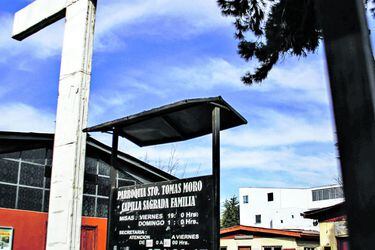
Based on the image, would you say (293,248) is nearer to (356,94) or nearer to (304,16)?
(304,16)

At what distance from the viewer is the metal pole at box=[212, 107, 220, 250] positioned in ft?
13.9

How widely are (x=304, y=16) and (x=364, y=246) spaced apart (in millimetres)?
7519

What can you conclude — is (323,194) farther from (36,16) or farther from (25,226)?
(36,16)

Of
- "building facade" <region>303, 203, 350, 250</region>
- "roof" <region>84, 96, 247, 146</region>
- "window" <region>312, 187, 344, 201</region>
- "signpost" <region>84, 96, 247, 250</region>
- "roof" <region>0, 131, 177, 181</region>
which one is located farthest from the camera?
"window" <region>312, 187, 344, 201</region>

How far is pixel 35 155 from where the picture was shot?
53.3 ft

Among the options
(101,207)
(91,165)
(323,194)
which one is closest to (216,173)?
(91,165)

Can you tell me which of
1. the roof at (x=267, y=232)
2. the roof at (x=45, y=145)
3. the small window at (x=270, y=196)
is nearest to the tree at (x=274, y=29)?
the roof at (x=45, y=145)

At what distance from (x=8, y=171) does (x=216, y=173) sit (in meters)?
12.8

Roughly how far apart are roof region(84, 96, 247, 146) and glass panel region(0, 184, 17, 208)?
35.5 ft

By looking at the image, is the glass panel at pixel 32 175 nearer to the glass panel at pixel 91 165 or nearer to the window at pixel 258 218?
the glass panel at pixel 91 165

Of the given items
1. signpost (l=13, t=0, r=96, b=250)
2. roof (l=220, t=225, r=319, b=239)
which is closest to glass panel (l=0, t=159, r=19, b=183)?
signpost (l=13, t=0, r=96, b=250)

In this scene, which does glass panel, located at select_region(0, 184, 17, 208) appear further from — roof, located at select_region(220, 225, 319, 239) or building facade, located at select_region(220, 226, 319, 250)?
building facade, located at select_region(220, 226, 319, 250)

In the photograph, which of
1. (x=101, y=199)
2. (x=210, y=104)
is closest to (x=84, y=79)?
(x=210, y=104)

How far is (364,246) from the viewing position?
4.28 feet
